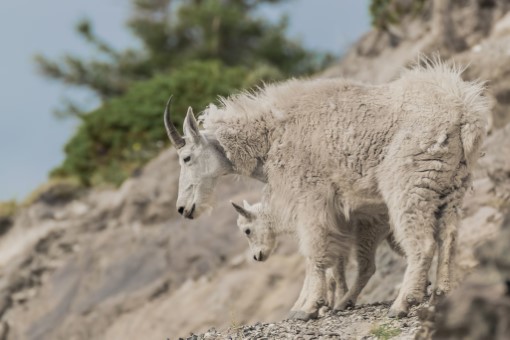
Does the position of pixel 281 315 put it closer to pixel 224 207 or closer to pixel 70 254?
pixel 224 207

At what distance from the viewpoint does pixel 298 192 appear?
10.4 metres

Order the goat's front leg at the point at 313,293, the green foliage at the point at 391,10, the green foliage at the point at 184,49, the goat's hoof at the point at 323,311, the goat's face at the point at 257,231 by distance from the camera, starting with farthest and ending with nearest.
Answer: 1. the green foliage at the point at 184,49
2. the green foliage at the point at 391,10
3. the goat's face at the point at 257,231
4. the goat's hoof at the point at 323,311
5. the goat's front leg at the point at 313,293

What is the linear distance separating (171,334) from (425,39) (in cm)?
790

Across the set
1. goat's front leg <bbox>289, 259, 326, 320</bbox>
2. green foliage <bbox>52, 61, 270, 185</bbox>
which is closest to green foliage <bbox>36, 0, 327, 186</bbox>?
green foliage <bbox>52, 61, 270, 185</bbox>

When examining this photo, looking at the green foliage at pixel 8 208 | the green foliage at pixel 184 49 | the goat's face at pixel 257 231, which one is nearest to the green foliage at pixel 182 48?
the green foliage at pixel 184 49

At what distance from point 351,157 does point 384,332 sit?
209 cm

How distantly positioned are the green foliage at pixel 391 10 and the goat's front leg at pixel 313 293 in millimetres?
13440

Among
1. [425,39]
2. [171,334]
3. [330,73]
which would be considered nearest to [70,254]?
[171,334]

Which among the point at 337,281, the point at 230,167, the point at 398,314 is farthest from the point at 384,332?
the point at 230,167

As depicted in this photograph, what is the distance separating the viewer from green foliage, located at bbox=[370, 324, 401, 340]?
28.0ft

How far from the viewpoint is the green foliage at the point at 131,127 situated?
2395cm

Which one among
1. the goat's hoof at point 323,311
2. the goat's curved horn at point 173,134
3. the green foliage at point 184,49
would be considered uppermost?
the green foliage at point 184,49

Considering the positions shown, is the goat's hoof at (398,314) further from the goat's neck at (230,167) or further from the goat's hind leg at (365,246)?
the goat's neck at (230,167)

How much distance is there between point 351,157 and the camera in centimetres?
1014
